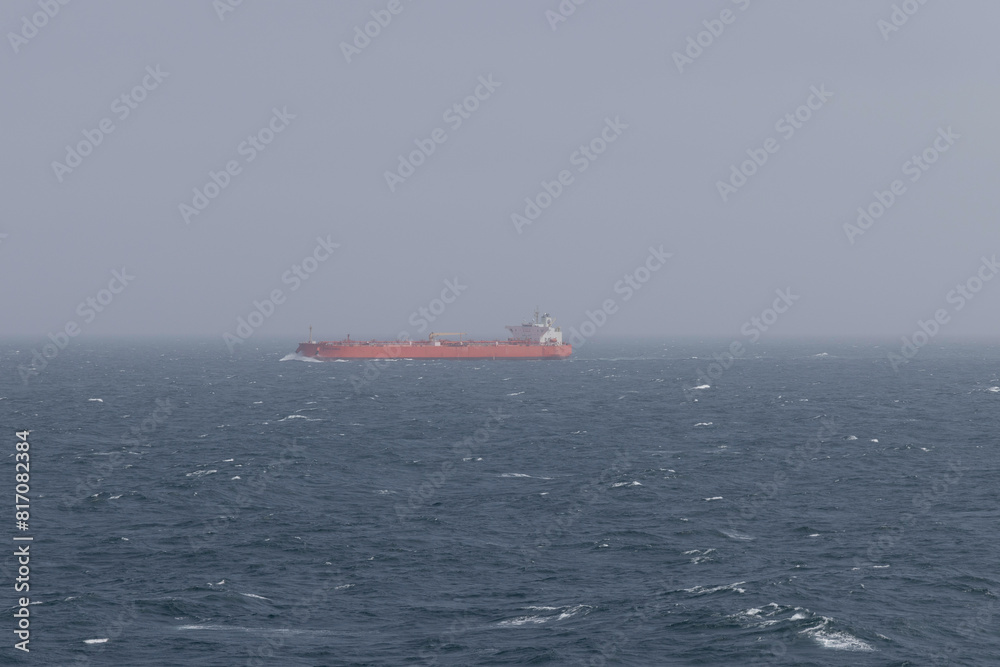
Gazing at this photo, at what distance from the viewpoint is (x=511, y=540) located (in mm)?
39875

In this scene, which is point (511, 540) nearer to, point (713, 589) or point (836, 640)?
point (713, 589)

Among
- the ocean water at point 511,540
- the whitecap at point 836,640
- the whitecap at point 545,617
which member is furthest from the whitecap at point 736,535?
the whitecap at point 545,617

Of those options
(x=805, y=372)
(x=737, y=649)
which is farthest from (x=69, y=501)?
(x=805, y=372)

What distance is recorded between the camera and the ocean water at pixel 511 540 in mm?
27750

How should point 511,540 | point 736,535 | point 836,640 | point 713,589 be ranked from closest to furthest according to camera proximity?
1. point 836,640
2. point 713,589
3. point 511,540
4. point 736,535

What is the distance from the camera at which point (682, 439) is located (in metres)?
73.1

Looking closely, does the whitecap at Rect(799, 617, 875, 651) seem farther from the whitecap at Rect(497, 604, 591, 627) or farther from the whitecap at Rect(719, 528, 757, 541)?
the whitecap at Rect(719, 528, 757, 541)

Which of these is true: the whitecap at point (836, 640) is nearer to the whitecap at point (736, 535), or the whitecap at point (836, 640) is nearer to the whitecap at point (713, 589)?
the whitecap at point (713, 589)

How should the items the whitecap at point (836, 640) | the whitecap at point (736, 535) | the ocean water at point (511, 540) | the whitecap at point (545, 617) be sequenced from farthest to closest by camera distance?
the whitecap at point (736, 535), the whitecap at point (545, 617), the ocean water at point (511, 540), the whitecap at point (836, 640)

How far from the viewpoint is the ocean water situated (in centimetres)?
2775

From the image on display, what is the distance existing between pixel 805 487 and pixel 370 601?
98.8ft

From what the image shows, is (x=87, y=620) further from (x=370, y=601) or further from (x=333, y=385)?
(x=333, y=385)

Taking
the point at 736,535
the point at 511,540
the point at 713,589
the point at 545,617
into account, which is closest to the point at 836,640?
the point at 713,589

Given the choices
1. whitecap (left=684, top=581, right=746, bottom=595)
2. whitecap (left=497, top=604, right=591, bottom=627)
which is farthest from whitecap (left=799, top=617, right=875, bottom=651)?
whitecap (left=497, top=604, right=591, bottom=627)
